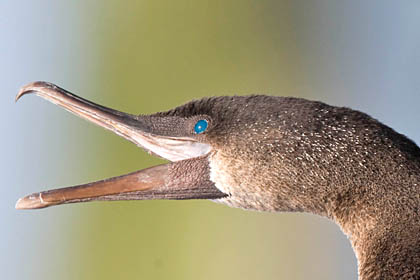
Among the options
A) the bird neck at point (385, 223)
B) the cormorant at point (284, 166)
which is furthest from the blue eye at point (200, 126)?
the bird neck at point (385, 223)

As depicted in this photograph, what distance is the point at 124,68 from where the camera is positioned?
600cm

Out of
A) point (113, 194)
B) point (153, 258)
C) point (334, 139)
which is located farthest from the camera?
point (153, 258)

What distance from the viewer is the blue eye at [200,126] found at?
1.94 meters

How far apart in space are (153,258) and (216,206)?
713mm

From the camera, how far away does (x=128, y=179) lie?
1.92 m

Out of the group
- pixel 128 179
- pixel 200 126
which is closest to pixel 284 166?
pixel 200 126

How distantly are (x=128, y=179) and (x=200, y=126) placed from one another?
0.26m

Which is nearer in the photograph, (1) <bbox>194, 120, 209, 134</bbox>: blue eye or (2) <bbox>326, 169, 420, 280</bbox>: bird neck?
(2) <bbox>326, 169, 420, 280</bbox>: bird neck

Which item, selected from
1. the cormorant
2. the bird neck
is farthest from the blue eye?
the bird neck

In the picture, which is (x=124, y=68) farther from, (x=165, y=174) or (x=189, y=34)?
(x=165, y=174)

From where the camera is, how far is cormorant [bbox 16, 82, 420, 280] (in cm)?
174

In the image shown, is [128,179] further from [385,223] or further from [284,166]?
[385,223]

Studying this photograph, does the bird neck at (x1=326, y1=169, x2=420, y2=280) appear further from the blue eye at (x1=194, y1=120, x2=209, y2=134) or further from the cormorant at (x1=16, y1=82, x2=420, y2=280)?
the blue eye at (x1=194, y1=120, x2=209, y2=134)

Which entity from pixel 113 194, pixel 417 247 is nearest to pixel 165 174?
pixel 113 194
